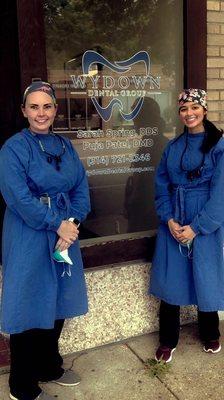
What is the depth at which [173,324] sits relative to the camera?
3.19 meters

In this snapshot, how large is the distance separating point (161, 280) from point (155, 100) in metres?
1.41

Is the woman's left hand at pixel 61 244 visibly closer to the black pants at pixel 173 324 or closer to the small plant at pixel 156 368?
the black pants at pixel 173 324

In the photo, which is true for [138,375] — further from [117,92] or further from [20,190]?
[117,92]

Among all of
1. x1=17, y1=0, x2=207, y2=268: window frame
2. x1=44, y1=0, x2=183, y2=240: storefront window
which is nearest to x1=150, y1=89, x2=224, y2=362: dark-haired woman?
x1=17, y1=0, x2=207, y2=268: window frame

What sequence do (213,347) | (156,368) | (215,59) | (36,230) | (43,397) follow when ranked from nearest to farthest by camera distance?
(36,230), (43,397), (156,368), (213,347), (215,59)

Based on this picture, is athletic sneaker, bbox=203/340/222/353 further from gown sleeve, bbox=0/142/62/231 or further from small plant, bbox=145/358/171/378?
gown sleeve, bbox=0/142/62/231

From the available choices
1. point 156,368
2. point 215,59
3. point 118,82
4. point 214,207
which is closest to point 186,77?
point 215,59

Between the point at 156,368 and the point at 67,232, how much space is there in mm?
1208

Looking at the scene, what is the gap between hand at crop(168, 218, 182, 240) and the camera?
2.95 meters

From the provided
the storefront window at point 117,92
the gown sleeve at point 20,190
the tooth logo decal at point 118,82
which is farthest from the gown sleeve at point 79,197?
the tooth logo decal at point 118,82

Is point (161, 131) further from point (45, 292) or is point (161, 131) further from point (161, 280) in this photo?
point (45, 292)

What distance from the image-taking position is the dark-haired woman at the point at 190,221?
9.45 feet

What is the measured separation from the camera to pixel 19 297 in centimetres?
251

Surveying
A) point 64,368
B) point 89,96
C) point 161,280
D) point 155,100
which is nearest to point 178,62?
point 155,100
